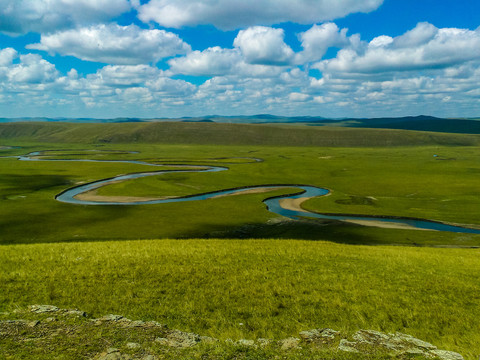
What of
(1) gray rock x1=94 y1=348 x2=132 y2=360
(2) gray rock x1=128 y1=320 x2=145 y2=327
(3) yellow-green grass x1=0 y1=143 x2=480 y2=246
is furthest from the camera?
(3) yellow-green grass x1=0 y1=143 x2=480 y2=246

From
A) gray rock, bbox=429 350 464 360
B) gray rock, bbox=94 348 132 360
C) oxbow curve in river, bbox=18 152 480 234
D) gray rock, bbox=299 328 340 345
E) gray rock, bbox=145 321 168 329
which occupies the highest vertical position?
gray rock, bbox=94 348 132 360

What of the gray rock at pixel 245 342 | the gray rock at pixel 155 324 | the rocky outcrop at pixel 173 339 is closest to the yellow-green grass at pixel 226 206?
the rocky outcrop at pixel 173 339

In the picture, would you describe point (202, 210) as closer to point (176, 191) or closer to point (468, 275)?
point (176, 191)

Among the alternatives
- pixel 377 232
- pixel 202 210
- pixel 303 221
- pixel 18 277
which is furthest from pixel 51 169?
pixel 18 277

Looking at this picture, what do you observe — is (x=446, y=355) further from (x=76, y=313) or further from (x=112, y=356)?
(x=76, y=313)

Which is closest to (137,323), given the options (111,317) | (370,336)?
(111,317)

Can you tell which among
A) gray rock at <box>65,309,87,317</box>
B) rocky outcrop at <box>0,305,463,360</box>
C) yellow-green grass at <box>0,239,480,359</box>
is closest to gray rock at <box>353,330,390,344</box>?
rocky outcrop at <box>0,305,463,360</box>

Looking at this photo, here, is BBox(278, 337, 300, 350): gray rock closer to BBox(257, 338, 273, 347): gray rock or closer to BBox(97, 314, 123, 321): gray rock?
BBox(257, 338, 273, 347): gray rock
